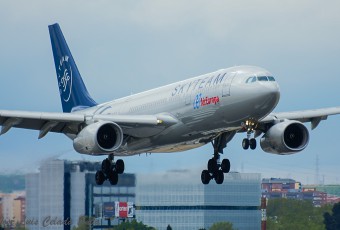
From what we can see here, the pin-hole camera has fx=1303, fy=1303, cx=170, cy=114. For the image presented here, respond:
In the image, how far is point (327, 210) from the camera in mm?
100000

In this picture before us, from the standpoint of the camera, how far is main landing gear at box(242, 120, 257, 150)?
57.6 meters

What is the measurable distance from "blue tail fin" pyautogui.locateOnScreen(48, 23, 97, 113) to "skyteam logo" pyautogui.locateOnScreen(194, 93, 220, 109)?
12.1 m

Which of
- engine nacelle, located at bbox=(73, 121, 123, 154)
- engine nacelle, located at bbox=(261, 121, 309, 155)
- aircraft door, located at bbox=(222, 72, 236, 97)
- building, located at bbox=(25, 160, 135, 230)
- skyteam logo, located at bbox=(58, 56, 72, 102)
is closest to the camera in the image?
aircraft door, located at bbox=(222, 72, 236, 97)

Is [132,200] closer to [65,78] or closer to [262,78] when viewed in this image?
[65,78]

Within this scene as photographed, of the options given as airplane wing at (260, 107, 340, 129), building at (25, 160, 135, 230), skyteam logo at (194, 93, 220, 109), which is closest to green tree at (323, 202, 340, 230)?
building at (25, 160, 135, 230)

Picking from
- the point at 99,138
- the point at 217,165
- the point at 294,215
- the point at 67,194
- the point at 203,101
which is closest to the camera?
the point at 203,101

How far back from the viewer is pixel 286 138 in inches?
2438

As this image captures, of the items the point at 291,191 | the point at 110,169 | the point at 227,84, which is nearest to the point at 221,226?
the point at 110,169

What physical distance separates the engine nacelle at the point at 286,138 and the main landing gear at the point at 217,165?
2.36 m

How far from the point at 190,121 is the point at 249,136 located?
9.23ft

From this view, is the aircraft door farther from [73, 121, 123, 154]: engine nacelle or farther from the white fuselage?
[73, 121, 123, 154]: engine nacelle

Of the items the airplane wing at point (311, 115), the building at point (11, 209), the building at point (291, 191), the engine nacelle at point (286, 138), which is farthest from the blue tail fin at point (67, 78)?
the building at point (291, 191)

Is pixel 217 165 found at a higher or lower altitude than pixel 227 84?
lower

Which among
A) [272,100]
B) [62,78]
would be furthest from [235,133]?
[62,78]
